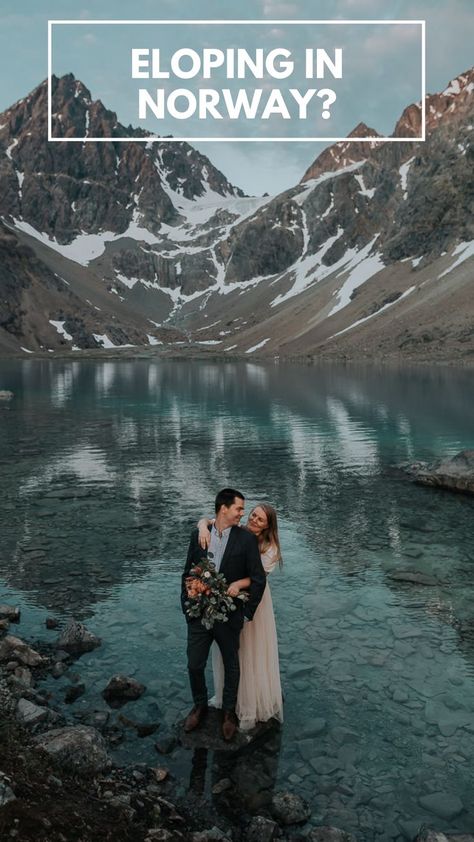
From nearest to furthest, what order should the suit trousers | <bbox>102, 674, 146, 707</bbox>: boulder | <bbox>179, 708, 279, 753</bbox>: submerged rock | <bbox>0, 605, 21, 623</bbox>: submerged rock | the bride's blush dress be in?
the suit trousers → <bbox>179, 708, 279, 753</bbox>: submerged rock → the bride's blush dress → <bbox>102, 674, 146, 707</bbox>: boulder → <bbox>0, 605, 21, 623</bbox>: submerged rock

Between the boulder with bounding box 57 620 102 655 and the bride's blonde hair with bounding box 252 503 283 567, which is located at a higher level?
the bride's blonde hair with bounding box 252 503 283 567

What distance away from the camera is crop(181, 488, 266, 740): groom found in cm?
887

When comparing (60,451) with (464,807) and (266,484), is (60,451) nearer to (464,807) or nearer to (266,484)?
(266,484)

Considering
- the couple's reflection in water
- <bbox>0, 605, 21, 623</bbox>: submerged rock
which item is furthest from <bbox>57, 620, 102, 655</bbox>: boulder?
the couple's reflection in water

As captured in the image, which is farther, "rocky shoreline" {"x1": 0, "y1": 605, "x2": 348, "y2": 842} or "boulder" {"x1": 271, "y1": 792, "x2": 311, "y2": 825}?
"boulder" {"x1": 271, "y1": 792, "x2": 311, "y2": 825}

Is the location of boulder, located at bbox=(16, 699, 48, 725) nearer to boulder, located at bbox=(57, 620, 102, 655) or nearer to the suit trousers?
the suit trousers

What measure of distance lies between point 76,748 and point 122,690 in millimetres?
2329

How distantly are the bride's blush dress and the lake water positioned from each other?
0.46 metres

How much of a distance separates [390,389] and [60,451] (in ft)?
150

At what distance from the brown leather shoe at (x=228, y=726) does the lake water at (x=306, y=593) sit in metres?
0.33

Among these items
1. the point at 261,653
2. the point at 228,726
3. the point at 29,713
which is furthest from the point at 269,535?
the point at 29,713

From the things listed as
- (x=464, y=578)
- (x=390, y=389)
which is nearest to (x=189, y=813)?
(x=464, y=578)

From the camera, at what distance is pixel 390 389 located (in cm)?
7256

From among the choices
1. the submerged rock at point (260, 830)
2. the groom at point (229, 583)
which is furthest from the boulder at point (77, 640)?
the submerged rock at point (260, 830)
